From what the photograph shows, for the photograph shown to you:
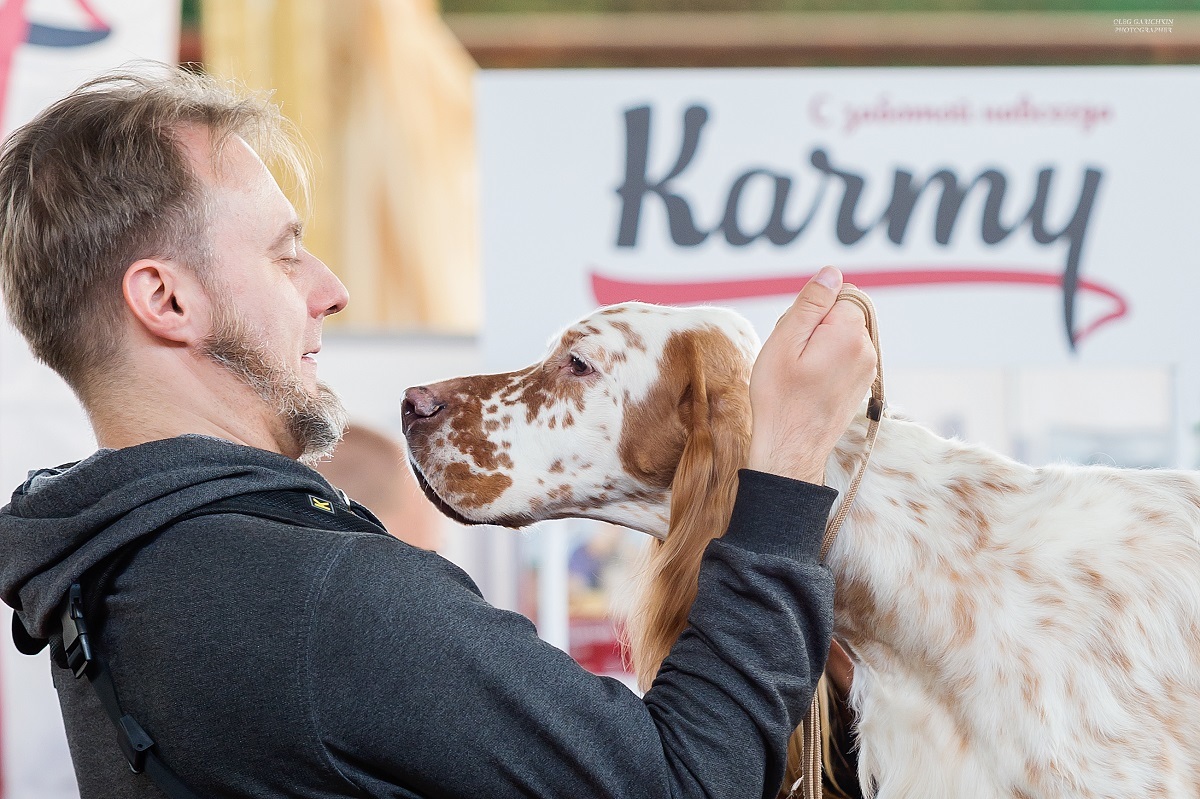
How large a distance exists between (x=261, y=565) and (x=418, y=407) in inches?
25.0

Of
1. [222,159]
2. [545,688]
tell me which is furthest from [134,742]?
[222,159]

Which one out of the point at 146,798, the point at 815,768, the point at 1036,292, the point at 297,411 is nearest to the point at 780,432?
the point at 815,768

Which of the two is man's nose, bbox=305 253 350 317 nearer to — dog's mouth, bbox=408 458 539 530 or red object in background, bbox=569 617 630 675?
dog's mouth, bbox=408 458 539 530

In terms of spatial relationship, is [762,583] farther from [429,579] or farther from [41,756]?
[41,756]

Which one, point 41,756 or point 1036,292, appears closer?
point 1036,292

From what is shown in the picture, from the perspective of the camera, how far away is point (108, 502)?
1.01 meters

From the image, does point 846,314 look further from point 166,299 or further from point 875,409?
point 166,299

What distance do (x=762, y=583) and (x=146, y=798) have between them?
1.97ft

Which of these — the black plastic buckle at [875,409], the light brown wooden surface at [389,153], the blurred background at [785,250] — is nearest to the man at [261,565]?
the black plastic buckle at [875,409]

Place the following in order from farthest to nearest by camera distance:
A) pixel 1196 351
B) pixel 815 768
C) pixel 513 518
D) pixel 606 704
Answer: pixel 1196 351 → pixel 513 518 → pixel 815 768 → pixel 606 704

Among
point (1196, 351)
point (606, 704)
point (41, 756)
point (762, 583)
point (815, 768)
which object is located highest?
point (1196, 351)

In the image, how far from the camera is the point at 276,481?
1.06 meters

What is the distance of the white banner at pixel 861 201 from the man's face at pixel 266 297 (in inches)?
58.7

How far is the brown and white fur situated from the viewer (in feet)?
4.00
